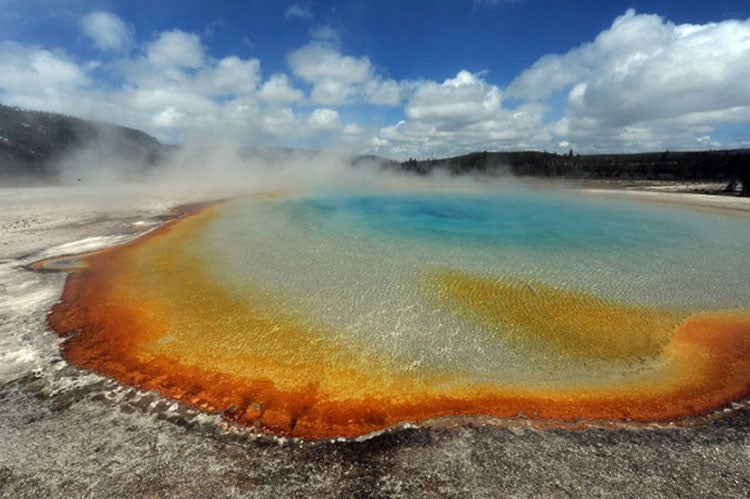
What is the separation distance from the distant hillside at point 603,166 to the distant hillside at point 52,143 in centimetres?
5926

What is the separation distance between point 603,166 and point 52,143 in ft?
306

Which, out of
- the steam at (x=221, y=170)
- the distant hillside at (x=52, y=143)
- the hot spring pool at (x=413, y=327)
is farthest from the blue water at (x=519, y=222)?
the distant hillside at (x=52, y=143)

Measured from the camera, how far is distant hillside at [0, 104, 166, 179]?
44.8 meters

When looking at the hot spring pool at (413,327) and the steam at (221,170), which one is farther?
the steam at (221,170)

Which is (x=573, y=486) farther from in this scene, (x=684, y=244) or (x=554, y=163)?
(x=554, y=163)

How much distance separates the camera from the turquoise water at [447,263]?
739 cm

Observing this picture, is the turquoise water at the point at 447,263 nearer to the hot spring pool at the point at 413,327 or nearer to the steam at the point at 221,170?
the hot spring pool at the point at 413,327

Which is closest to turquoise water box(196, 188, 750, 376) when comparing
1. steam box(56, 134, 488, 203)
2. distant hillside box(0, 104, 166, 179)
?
steam box(56, 134, 488, 203)

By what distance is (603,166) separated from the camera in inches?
2403

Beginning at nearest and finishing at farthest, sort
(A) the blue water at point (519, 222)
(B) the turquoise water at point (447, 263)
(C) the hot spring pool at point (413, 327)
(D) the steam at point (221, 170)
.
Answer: (C) the hot spring pool at point (413, 327) < (B) the turquoise water at point (447, 263) < (A) the blue water at point (519, 222) < (D) the steam at point (221, 170)

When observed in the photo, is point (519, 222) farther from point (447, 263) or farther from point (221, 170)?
point (221, 170)

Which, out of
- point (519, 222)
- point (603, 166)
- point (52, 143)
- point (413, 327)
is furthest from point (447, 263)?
point (52, 143)

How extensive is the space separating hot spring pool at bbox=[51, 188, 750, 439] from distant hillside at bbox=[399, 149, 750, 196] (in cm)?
3377

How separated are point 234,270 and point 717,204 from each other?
113ft
